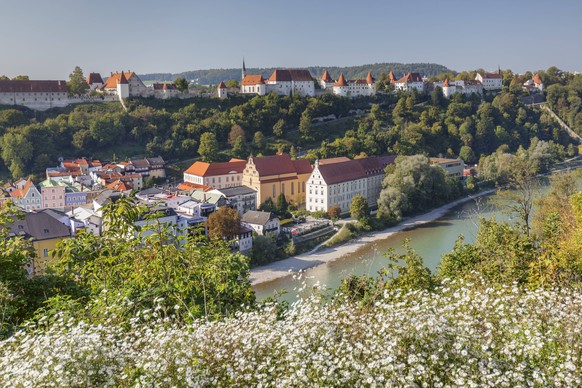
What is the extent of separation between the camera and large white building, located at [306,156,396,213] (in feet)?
74.8

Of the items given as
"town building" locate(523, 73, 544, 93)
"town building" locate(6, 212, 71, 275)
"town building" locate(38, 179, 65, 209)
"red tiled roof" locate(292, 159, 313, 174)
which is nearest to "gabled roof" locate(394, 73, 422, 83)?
"town building" locate(523, 73, 544, 93)

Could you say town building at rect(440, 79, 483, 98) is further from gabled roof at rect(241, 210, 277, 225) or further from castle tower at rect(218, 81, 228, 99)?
gabled roof at rect(241, 210, 277, 225)

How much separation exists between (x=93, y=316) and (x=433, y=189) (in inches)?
915

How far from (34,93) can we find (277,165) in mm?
19861

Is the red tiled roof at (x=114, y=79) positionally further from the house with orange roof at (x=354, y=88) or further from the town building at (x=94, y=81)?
the house with orange roof at (x=354, y=88)

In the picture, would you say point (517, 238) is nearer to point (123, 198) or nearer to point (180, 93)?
point (123, 198)

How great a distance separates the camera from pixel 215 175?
81.9 feet

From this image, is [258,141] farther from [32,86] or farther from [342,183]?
[32,86]

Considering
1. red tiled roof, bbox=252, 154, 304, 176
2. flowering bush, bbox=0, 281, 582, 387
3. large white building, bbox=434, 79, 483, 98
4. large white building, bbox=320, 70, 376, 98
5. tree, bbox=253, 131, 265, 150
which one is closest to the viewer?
flowering bush, bbox=0, 281, 582, 387

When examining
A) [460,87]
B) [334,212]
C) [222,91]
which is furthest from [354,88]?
[334,212]

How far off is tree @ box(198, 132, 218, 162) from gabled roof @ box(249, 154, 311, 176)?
17.5 feet

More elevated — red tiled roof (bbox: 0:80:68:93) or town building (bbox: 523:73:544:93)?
red tiled roof (bbox: 0:80:68:93)

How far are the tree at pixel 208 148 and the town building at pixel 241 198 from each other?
279 inches

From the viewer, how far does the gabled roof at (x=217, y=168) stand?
81.5ft
